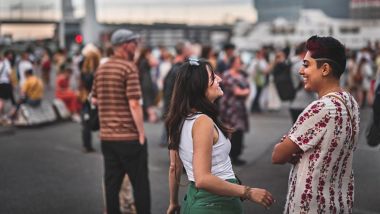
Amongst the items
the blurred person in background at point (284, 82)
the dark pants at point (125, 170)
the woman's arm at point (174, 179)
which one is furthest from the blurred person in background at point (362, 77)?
the woman's arm at point (174, 179)

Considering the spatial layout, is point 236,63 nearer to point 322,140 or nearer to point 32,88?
point 32,88

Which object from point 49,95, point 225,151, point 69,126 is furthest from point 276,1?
point 225,151

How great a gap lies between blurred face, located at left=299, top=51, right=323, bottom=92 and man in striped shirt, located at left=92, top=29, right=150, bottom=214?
235 cm

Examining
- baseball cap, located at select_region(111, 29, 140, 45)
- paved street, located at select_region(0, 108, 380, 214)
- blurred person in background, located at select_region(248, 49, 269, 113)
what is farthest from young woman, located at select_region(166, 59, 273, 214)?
blurred person in background, located at select_region(248, 49, 269, 113)

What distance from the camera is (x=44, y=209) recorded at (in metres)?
6.02

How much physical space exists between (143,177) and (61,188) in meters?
2.11

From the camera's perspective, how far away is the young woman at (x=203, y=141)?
2.78 metres

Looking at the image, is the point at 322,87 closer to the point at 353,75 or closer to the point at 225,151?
the point at 225,151

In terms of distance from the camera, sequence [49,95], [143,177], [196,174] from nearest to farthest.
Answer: [196,174]
[143,177]
[49,95]

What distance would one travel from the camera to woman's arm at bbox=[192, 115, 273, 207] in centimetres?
275

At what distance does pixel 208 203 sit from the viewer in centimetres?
288

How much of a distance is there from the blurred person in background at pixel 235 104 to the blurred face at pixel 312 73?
207 inches

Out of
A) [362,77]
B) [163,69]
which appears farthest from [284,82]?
[362,77]

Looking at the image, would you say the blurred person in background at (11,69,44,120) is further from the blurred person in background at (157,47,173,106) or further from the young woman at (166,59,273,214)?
the young woman at (166,59,273,214)
